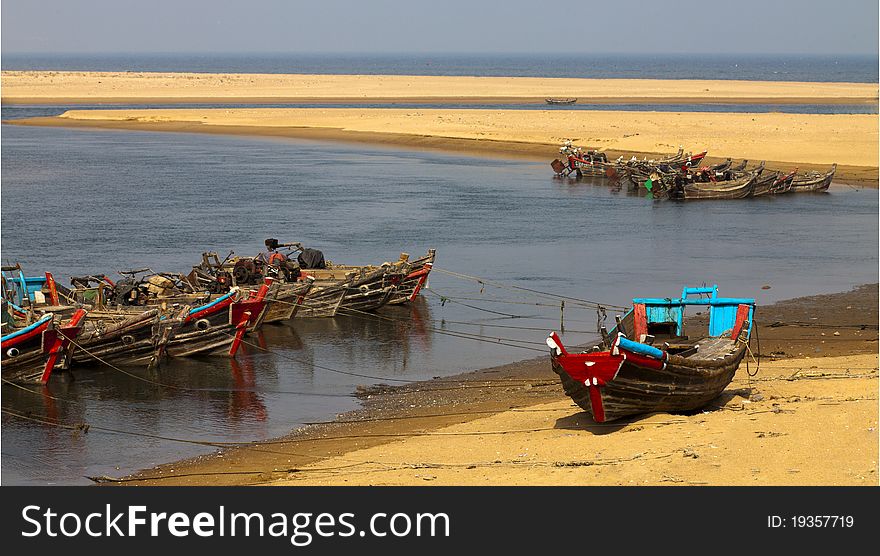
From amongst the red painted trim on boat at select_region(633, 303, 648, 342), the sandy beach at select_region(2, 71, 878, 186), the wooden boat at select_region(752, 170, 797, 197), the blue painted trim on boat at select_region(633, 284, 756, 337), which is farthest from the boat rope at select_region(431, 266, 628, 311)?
the sandy beach at select_region(2, 71, 878, 186)

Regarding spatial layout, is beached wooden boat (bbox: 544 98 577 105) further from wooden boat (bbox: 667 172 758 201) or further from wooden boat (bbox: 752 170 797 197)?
wooden boat (bbox: 667 172 758 201)

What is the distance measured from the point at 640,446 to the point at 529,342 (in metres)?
9.02

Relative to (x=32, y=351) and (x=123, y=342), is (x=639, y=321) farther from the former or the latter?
(x=32, y=351)

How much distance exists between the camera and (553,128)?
70500 mm

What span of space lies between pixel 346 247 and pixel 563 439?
19.9 m

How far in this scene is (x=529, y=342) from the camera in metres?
22.8

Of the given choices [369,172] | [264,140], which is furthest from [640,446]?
[264,140]

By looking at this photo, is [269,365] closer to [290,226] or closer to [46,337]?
[46,337]

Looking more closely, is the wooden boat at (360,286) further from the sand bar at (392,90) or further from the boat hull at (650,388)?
the sand bar at (392,90)

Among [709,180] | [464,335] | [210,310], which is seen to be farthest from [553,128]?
[210,310]

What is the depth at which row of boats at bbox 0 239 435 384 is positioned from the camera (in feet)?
66.4

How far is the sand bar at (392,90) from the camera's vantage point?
344 ft

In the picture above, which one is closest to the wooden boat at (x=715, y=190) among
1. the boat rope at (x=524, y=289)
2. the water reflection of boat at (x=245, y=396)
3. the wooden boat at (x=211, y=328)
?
the boat rope at (x=524, y=289)
